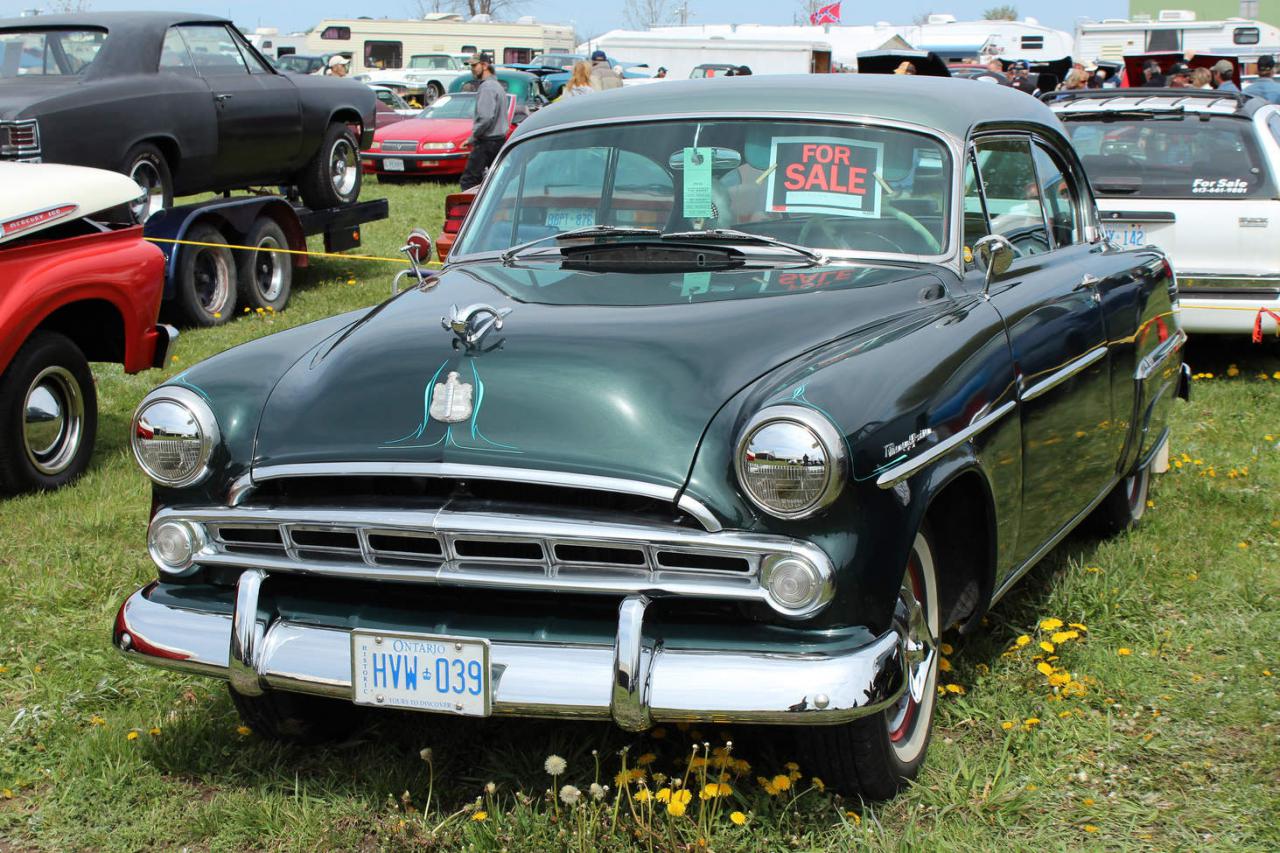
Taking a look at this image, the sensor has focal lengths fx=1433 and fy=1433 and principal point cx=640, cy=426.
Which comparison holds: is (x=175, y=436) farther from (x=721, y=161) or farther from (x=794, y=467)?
(x=721, y=161)

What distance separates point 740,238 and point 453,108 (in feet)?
54.6

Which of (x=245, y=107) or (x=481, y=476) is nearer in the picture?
(x=481, y=476)

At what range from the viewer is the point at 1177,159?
8086 mm

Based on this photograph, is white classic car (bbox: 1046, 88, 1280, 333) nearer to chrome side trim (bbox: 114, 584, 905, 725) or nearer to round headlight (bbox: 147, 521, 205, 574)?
chrome side trim (bbox: 114, 584, 905, 725)

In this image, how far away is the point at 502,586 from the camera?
302 cm

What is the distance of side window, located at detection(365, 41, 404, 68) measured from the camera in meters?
46.4

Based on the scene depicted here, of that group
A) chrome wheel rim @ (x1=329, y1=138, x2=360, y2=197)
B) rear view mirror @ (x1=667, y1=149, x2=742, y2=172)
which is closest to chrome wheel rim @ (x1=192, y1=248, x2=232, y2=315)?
chrome wheel rim @ (x1=329, y1=138, x2=360, y2=197)

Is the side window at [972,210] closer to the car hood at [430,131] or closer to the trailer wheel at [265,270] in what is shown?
the trailer wheel at [265,270]

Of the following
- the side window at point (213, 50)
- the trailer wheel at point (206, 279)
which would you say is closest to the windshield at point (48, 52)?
the side window at point (213, 50)

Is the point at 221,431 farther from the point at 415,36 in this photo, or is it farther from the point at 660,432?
the point at 415,36

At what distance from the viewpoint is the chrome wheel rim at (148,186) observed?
9809 mm

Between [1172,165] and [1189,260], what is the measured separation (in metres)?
0.58

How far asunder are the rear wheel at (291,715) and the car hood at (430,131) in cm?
1549

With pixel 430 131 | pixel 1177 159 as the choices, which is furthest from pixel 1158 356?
pixel 430 131
